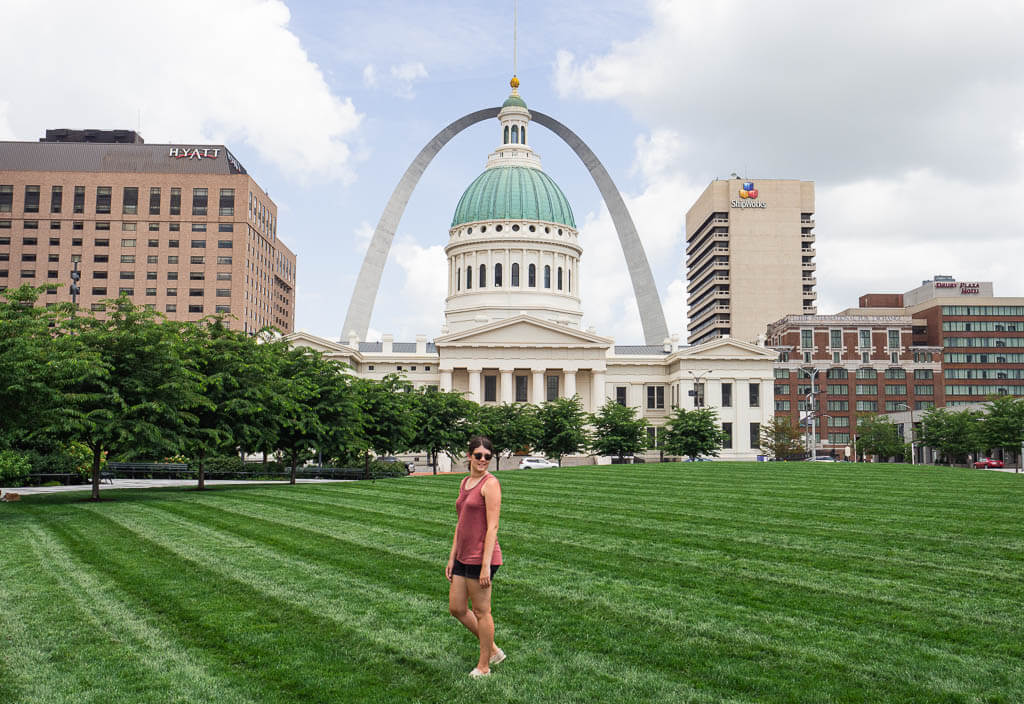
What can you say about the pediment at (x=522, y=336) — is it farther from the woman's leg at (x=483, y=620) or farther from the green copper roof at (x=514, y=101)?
the woman's leg at (x=483, y=620)

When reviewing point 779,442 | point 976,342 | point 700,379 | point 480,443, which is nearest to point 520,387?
point 700,379

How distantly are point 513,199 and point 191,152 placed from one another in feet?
160

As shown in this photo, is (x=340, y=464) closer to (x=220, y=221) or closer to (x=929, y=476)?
(x=929, y=476)

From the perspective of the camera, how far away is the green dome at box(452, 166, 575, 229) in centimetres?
11281

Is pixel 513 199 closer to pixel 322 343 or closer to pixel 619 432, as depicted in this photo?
pixel 322 343

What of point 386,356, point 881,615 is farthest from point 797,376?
point 881,615

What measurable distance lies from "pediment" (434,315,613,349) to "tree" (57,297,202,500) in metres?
62.8

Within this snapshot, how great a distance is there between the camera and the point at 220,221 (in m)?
126

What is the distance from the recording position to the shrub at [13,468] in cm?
3872

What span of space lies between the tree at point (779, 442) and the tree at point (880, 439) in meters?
10.3

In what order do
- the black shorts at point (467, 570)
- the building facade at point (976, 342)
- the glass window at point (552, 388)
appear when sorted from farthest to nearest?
the building facade at point (976, 342) → the glass window at point (552, 388) → the black shorts at point (467, 570)

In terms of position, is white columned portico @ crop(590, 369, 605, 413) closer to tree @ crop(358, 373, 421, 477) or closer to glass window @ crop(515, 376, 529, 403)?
glass window @ crop(515, 376, 529, 403)

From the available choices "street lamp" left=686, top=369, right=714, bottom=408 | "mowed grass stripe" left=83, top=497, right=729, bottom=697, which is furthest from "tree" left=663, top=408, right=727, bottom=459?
"mowed grass stripe" left=83, top=497, right=729, bottom=697

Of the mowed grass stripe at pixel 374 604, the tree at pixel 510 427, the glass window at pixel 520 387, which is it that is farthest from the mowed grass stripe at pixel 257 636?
the glass window at pixel 520 387
